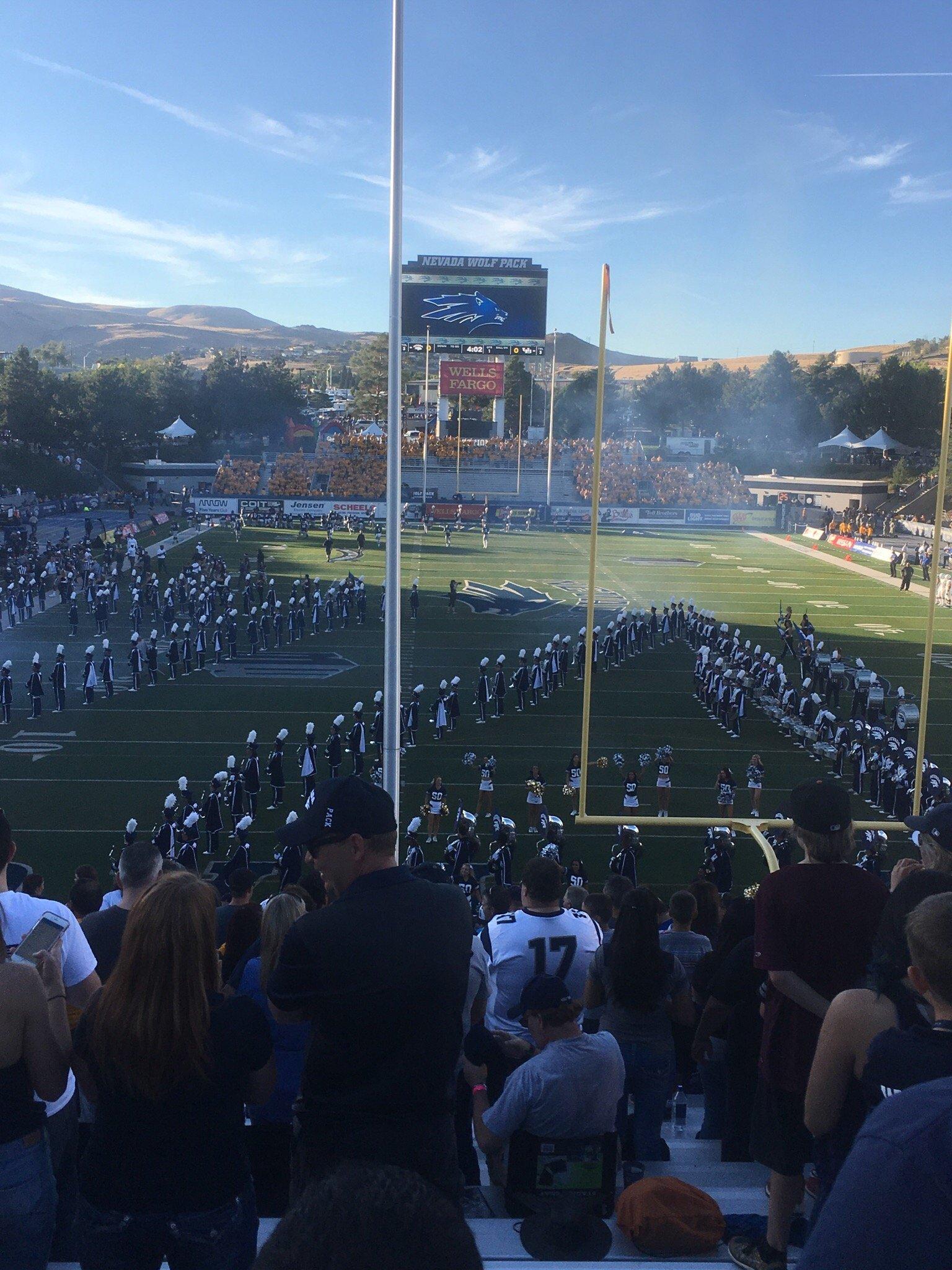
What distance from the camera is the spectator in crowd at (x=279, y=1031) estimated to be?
Result: 8.30ft

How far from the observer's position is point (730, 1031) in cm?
301

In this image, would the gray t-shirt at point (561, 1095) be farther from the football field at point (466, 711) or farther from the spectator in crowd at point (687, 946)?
the football field at point (466, 711)

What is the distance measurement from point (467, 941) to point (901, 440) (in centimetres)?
5986

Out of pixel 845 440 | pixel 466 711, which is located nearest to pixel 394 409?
pixel 466 711

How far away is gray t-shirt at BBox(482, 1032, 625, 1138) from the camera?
2.37 metres

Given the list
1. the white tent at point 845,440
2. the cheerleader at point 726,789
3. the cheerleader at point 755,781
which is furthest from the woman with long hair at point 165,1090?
the white tent at point 845,440

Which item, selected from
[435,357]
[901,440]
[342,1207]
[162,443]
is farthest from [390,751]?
[435,357]

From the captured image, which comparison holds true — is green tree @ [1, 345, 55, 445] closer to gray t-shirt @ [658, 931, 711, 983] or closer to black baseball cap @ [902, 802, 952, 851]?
gray t-shirt @ [658, 931, 711, 983]

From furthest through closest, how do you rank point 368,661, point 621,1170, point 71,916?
point 368,661, point 621,1170, point 71,916

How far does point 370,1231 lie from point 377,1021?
99 centimetres

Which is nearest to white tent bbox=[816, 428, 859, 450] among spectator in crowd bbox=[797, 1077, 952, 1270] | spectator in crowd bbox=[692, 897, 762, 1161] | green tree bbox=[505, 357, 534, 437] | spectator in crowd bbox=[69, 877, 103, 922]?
green tree bbox=[505, 357, 534, 437]

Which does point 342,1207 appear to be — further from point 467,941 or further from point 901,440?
point 901,440

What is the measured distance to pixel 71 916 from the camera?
2176 mm

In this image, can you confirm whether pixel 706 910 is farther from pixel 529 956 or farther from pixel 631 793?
pixel 631 793
